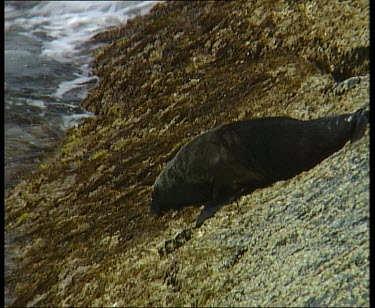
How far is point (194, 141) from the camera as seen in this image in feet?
24.8

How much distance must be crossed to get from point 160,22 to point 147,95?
4484mm

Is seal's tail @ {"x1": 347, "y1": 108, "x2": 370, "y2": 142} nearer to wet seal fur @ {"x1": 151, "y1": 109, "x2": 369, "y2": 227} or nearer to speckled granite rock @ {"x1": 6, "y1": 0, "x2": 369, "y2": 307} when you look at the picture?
wet seal fur @ {"x1": 151, "y1": 109, "x2": 369, "y2": 227}

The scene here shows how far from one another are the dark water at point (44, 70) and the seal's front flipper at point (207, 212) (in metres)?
2.84

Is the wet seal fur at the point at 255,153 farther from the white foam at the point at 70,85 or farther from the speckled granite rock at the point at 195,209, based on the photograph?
the white foam at the point at 70,85

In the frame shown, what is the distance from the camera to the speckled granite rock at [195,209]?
6004 millimetres

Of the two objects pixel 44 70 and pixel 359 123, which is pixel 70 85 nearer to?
pixel 44 70

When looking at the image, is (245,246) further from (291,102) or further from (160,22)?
(160,22)

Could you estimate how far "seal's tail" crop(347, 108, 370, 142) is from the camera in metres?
6.65

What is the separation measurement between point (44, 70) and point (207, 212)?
1016cm

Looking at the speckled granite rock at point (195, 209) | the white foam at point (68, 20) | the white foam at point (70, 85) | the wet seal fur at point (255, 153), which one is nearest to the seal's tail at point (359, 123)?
the wet seal fur at point (255, 153)

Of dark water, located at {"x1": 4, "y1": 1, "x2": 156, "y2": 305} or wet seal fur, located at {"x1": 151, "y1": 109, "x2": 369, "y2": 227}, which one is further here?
dark water, located at {"x1": 4, "y1": 1, "x2": 156, "y2": 305}

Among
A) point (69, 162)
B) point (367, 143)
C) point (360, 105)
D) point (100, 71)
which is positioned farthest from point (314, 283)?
point (100, 71)

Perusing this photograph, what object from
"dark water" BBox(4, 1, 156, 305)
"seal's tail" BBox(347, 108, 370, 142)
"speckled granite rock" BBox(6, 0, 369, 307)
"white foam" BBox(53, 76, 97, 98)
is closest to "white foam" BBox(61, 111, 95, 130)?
"dark water" BBox(4, 1, 156, 305)

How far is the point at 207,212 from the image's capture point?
714cm
